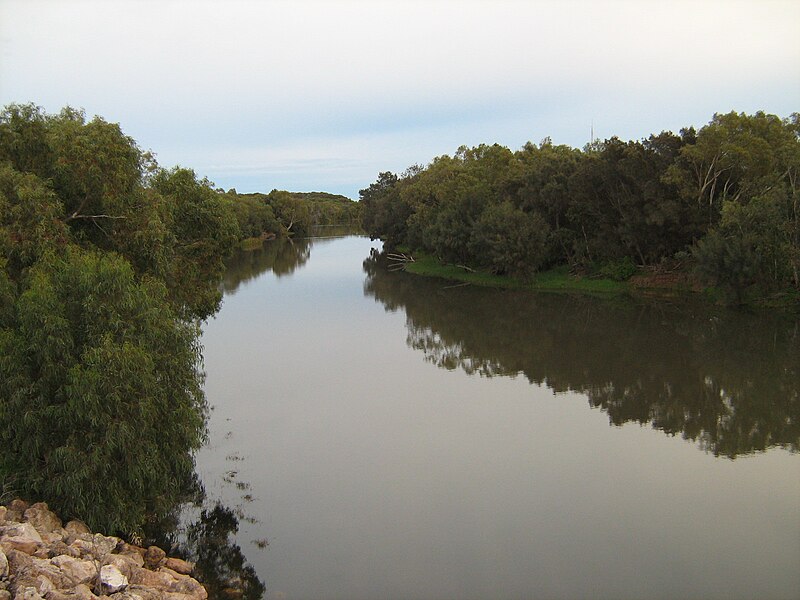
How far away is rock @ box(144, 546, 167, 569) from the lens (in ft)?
38.1

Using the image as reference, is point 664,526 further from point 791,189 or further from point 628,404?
point 791,189

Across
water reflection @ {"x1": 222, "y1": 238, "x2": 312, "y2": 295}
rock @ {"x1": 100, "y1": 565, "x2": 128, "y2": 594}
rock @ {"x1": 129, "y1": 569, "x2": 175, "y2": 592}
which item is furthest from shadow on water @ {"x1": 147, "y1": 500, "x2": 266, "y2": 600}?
water reflection @ {"x1": 222, "y1": 238, "x2": 312, "y2": 295}

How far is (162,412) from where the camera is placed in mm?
12680

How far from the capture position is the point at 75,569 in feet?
30.9

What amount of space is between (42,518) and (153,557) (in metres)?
2.00

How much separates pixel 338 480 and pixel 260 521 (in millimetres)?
2438

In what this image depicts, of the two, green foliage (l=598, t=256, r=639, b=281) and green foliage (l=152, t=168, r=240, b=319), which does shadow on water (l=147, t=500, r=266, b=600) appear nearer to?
green foliage (l=152, t=168, r=240, b=319)

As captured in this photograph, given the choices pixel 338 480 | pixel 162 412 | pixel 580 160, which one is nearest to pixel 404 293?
pixel 580 160

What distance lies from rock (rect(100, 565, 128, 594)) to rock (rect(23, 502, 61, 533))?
4.79 feet

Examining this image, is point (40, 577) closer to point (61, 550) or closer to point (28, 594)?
point (28, 594)

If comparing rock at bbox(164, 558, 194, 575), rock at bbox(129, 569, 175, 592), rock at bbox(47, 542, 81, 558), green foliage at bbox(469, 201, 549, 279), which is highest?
green foliage at bbox(469, 201, 549, 279)

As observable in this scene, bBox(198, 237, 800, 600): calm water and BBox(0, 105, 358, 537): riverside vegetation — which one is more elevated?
BBox(0, 105, 358, 537): riverside vegetation

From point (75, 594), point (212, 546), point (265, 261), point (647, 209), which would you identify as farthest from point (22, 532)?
point (265, 261)

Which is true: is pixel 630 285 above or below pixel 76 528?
above
